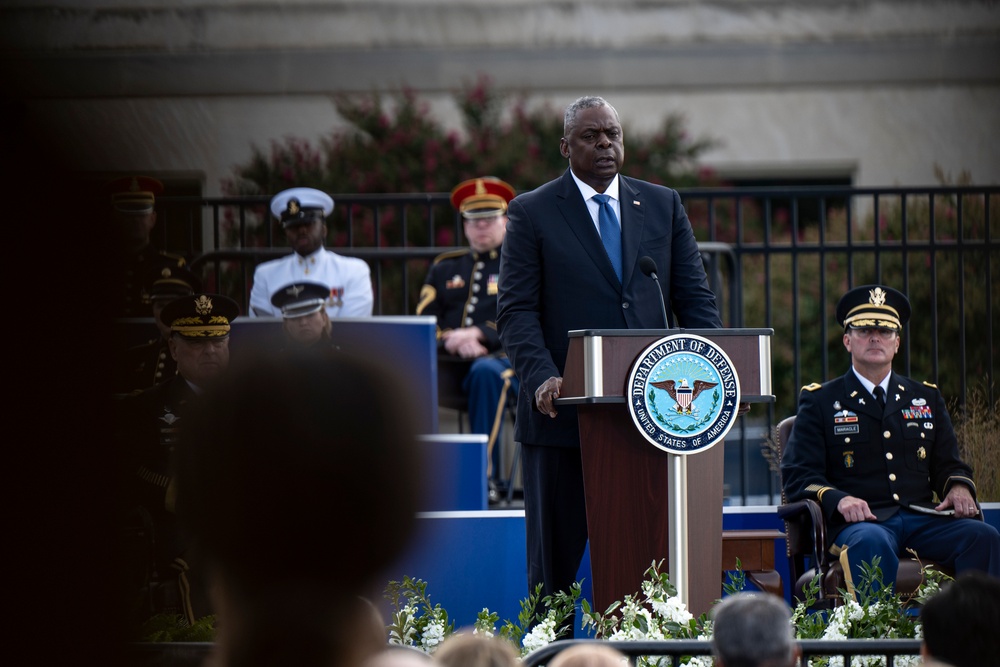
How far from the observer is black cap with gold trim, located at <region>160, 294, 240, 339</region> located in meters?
5.12

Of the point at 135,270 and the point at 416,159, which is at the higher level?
the point at 416,159

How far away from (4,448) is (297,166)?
11.8m

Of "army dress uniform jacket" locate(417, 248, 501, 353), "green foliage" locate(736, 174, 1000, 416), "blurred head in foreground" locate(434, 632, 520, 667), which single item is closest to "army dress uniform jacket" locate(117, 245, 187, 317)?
"blurred head in foreground" locate(434, 632, 520, 667)

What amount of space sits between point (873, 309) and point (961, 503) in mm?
893

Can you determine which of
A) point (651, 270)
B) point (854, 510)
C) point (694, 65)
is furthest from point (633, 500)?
point (694, 65)

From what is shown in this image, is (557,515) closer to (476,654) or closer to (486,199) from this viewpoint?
(476,654)

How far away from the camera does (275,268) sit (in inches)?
295

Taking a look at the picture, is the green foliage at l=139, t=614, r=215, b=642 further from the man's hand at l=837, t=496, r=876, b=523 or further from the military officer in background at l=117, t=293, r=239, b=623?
the man's hand at l=837, t=496, r=876, b=523

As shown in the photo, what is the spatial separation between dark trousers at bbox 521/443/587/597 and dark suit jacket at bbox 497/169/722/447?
0.23ft

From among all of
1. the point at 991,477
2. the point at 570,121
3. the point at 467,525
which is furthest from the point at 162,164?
the point at 991,477

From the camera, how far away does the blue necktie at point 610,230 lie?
4031 millimetres

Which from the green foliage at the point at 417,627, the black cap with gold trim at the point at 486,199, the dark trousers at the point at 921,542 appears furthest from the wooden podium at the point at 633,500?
the black cap with gold trim at the point at 486,199

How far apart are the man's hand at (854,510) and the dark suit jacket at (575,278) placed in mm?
1270

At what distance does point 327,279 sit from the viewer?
290 inches
